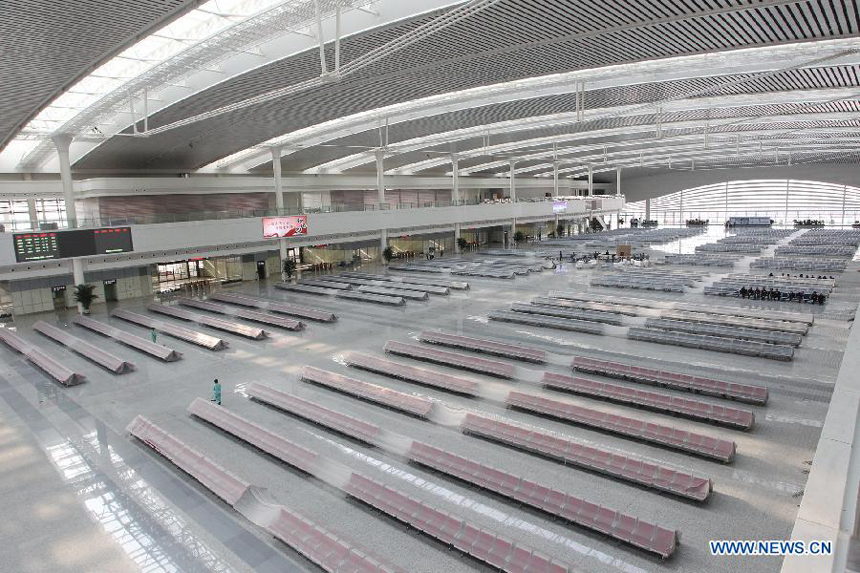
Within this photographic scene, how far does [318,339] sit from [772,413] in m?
13.6

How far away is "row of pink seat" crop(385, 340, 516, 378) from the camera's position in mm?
14617

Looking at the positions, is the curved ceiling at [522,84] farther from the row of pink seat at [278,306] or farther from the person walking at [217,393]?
the row of pink seat at [278,306]

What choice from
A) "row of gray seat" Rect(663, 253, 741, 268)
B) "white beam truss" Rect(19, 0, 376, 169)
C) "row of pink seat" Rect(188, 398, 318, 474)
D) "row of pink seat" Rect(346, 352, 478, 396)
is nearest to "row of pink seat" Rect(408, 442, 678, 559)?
"row of pink seat" Rect(188, 398, 318, 474)

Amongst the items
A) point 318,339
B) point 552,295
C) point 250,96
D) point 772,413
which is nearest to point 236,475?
point 318,339

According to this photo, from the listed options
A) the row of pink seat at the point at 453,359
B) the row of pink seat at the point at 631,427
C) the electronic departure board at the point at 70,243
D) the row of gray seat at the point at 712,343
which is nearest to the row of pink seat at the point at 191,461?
the row of pink seat at the point at 631,427

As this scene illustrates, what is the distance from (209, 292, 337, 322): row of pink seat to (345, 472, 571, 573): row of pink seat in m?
13.6

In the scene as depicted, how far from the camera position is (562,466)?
32.1 feet

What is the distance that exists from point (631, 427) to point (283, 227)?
24.7 metres

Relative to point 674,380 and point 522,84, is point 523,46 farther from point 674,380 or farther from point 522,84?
point 674,380

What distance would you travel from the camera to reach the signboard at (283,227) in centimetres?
3061

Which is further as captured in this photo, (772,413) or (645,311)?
(645,311)

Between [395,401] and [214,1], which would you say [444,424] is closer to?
[395,401]

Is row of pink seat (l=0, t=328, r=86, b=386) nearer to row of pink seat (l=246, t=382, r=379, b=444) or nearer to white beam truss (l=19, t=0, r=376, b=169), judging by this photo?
row of pink seat (l=246, t=382, r=379, b=444)

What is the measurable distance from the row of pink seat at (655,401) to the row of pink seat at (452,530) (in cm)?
612
